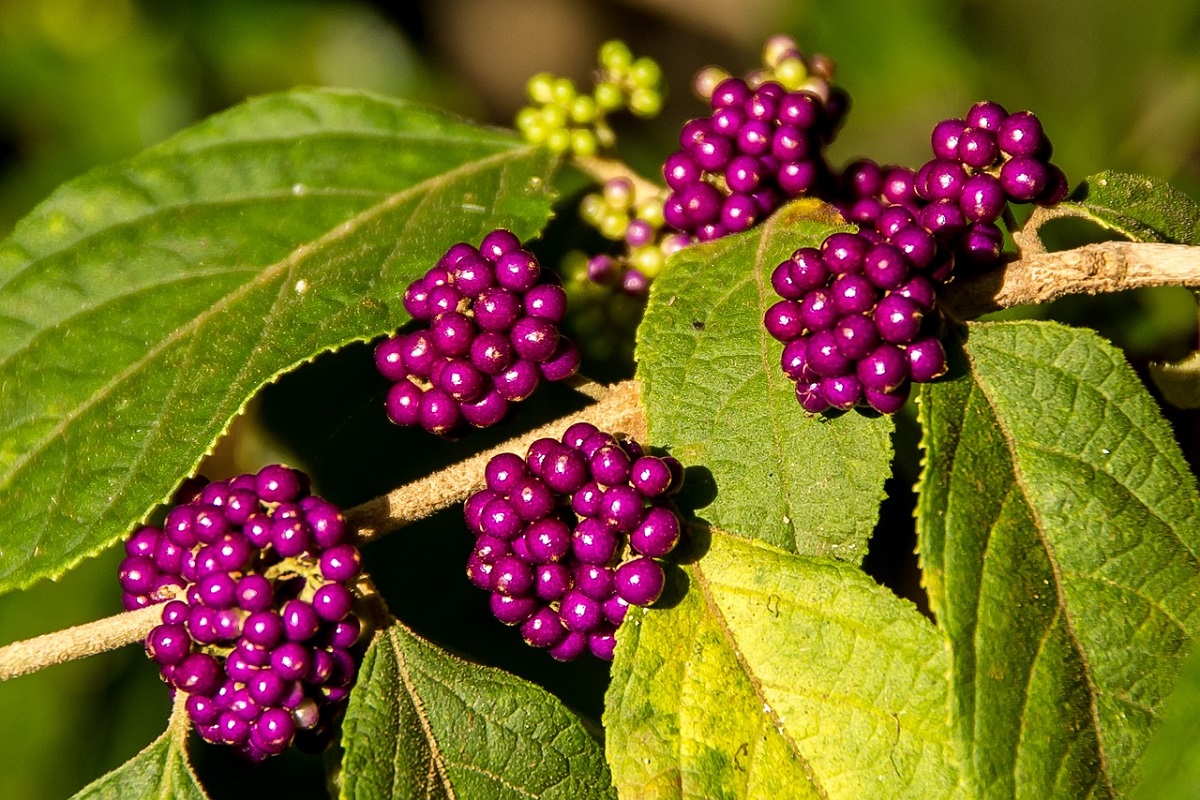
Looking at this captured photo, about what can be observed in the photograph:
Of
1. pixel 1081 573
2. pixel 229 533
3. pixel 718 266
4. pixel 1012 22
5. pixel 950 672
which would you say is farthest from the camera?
pixel 1012 22

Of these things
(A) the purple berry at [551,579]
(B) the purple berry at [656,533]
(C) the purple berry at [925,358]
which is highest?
(C) the purple berry at [925,358]

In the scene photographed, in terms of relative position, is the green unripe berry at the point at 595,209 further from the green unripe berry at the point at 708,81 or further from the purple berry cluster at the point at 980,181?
the purple berry cluster at the point at 980,181

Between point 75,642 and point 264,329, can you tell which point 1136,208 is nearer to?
point 264,329

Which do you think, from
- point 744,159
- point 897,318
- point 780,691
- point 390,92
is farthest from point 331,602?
point 390,92

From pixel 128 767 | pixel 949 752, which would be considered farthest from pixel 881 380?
pixel 128 767

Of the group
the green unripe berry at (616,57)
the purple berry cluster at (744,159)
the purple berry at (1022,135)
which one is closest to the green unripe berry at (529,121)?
the green unripe berry at (616,57)

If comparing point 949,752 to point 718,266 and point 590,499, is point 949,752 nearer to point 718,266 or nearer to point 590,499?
point 590,499
